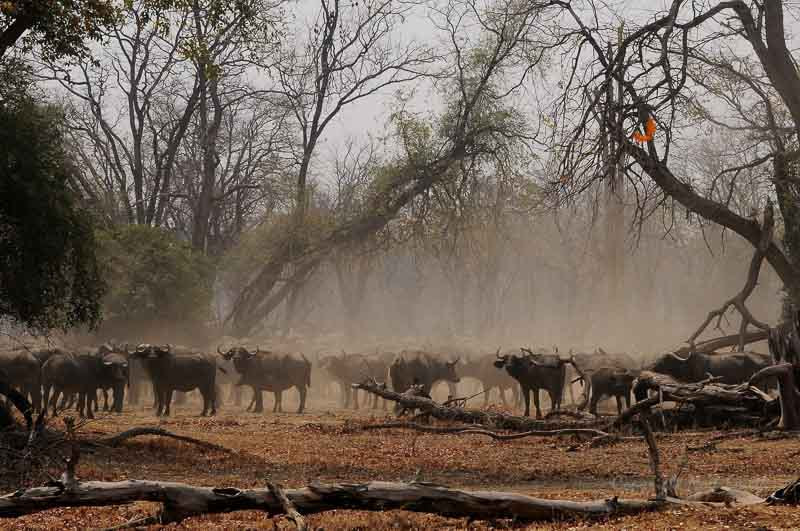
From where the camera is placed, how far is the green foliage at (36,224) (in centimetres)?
1473

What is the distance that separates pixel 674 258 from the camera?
302ft

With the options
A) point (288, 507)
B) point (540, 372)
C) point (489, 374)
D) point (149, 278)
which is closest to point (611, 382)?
point (540, 372)

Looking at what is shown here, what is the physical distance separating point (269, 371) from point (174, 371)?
426 centimetres

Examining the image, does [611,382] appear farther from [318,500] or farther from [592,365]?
[318,500]

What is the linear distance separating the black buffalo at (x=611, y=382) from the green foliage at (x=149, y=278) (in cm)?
1692

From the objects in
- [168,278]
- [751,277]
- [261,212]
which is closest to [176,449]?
[751,277]

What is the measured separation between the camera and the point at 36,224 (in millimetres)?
14844

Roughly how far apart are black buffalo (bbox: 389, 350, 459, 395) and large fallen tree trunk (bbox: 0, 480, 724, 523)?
17.6 metres

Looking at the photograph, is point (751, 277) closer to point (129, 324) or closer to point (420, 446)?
point (420, 446)

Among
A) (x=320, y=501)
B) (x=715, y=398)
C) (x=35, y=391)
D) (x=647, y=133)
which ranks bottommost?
(x=320, y=501)

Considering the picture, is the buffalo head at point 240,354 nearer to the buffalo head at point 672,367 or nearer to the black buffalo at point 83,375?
the black buffalo at point 83,375

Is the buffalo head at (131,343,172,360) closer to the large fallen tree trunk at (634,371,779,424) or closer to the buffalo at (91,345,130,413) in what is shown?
the buffalo at (91,345,130,413)

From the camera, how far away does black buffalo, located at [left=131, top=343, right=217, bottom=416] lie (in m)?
24.1

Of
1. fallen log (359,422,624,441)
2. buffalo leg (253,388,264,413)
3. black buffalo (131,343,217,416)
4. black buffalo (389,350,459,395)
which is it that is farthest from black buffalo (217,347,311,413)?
fallen log (359,422,624,441)
